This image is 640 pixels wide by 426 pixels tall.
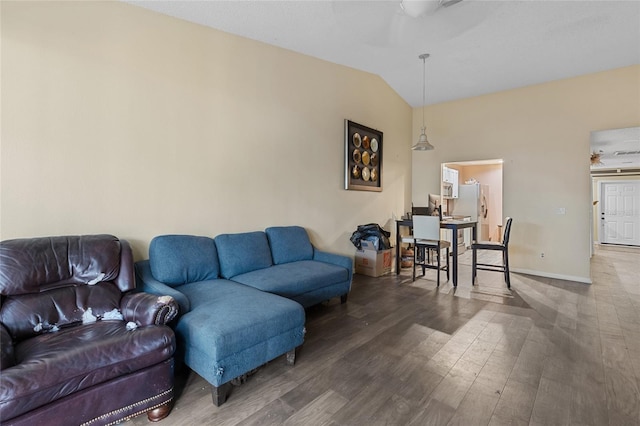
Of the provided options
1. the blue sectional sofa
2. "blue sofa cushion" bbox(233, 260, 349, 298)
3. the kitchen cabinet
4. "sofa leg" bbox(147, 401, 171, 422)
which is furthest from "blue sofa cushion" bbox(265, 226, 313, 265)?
the kitchen cabinet

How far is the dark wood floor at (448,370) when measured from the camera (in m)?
1.67

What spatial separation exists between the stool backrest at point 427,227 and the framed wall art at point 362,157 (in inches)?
41.3

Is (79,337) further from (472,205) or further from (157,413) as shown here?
(472,205)

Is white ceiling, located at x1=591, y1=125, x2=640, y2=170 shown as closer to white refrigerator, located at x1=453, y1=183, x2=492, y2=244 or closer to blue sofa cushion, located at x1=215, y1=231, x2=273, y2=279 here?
white refrigerator, located at x1=453, y1=183, x2=492, y2=244

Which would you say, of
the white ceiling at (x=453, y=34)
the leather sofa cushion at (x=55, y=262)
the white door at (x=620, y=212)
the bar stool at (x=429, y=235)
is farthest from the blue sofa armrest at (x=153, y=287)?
the white door at (x=620, y=212)

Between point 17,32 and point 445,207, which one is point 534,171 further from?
point 17,32

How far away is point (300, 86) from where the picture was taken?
384 cm

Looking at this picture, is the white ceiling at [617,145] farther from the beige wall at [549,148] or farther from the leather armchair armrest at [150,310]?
the leather armchair armrest at [150,310]

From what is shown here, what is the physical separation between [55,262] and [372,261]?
3768 millimetres

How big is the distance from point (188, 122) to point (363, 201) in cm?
302

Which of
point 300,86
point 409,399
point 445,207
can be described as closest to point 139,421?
point 409,399

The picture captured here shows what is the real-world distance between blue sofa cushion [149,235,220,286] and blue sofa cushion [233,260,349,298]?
31 centimetres

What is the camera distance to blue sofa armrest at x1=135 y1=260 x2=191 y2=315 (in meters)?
2.00

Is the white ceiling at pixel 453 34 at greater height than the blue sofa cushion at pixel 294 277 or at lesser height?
greater
